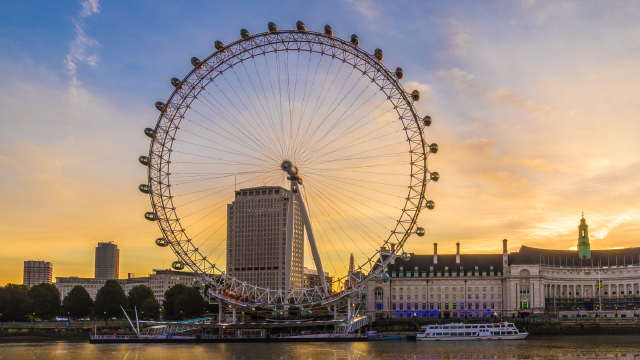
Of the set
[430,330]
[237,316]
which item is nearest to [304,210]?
[237,316]

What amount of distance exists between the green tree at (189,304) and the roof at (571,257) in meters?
74.3

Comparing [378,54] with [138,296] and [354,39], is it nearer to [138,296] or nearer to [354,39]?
[354,39]

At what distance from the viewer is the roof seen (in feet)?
557

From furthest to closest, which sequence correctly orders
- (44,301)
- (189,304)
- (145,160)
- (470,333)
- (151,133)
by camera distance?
1. (44,301)
2. (189,304)
3. (470,333)
4. (145,160)
5. (151,133)

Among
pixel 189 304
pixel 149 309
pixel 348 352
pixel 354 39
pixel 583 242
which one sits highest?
pixel 354 39

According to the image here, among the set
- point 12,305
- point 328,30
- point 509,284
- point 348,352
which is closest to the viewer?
point 348,352

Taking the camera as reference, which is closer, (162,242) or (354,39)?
(354,39)

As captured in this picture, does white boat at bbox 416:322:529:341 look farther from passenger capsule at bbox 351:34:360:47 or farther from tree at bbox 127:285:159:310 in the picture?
tree at bbox 127:285:159:310

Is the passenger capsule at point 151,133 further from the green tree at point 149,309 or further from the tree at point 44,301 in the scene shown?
the tree at point 44,301

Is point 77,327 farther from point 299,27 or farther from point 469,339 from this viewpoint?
point 299,27

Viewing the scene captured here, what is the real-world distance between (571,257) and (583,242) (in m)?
4.83

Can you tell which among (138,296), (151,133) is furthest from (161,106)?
(138,296)

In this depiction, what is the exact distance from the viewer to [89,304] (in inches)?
6722

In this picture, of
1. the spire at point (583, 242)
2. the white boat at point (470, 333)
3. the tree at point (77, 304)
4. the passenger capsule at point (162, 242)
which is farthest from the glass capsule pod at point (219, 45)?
the spire at point (583, 242)
